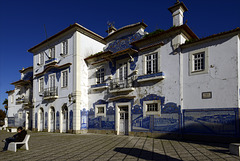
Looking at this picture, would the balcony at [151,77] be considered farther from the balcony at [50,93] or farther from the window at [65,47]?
the balcony at [50,93]

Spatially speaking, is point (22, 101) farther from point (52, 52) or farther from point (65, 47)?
point (65, 47)

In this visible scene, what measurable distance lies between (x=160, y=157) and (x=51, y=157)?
13.7 ft

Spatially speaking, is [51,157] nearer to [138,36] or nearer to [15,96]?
[138,36]

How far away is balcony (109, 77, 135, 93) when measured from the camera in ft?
50.5

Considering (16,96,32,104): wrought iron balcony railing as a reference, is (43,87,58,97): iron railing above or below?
above

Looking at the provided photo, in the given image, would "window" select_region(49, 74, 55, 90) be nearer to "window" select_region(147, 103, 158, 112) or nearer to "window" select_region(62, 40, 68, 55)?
"window" select_region(62, 40, 68, 55)

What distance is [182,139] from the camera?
12352 millimetres

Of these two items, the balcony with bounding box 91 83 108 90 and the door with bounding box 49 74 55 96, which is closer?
the balcony with bounding box 91 83 108 90

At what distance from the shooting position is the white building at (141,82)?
37.6ft

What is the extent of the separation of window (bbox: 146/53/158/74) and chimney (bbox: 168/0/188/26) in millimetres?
2623

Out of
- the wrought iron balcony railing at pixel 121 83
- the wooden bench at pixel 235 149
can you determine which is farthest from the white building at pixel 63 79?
the wooden bench at pixel 235 149

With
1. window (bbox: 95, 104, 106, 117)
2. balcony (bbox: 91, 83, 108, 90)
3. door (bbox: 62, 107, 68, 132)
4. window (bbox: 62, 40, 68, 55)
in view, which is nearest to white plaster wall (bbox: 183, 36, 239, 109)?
balcony (bbox: 91, 83, 108, 90)

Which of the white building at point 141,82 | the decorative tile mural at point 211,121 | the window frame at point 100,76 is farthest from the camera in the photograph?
the window frame at point 100,76

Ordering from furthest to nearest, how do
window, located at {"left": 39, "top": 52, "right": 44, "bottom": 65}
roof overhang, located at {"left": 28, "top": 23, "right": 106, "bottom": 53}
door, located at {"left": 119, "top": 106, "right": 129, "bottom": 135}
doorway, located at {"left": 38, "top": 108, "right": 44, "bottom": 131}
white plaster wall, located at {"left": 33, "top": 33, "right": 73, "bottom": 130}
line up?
window, located at {"left": 39, "top": 52, "right": 44, "bottom": 65} < doorway, located at {"left": 38, "top": 108, "right": 44, "bottom": 131} < white plaster wall, located at {"left": 33, "top": 33, "right": 73, "bottom": 130} < roof overhang, located at {"left": 28, "top": 23, "right": 106, "bottom": 53} < door, located at {"left": 119, "top": 106, "right": 129, "bottom": 135}
